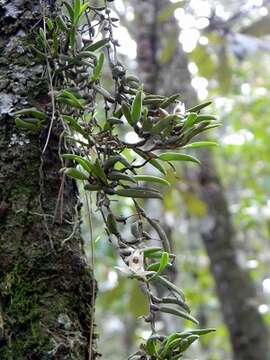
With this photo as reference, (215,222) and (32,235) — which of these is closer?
(32,235)

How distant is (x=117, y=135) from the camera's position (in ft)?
2.13

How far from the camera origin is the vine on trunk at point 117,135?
59cm

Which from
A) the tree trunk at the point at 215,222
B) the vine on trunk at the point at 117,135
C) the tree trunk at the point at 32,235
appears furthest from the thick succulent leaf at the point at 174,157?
the tree trunk at the point at 215,222

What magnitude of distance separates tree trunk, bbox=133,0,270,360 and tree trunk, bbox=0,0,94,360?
58.8 inches

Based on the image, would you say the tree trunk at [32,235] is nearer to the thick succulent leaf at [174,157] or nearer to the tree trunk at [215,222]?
the thick succulent leaf at [174,157]

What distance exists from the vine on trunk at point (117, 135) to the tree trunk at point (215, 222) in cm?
150

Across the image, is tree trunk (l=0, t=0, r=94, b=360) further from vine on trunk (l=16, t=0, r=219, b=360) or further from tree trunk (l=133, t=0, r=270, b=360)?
tree trunk (l=133, t=0, r=270, b=360)

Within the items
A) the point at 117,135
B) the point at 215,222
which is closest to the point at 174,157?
the point at 117,135

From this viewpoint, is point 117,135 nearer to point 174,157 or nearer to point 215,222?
point 174,157

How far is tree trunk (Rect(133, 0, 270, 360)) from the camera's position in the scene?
224 centimetres

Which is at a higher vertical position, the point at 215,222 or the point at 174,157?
the point at 215,222

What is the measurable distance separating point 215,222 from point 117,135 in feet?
5.86

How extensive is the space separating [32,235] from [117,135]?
13 cm

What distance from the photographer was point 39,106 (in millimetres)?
678
